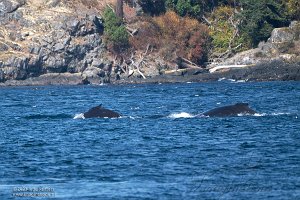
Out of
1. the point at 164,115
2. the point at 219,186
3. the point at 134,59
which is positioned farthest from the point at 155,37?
the point at 219,186

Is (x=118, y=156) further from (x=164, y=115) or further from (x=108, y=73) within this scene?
(x=108, y=73)

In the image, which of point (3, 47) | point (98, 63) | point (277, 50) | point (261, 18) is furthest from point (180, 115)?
point (3, 47)

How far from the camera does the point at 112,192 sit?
27.1 m

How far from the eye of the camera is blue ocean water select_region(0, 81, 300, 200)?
27547 millimetres

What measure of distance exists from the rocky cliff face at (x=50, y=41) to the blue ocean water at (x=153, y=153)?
45.9 metres

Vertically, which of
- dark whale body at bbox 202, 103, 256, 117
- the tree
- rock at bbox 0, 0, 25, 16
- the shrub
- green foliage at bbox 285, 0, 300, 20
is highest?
rock at bbox 0, 0, 25, 16

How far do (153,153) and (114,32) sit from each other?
79300mm

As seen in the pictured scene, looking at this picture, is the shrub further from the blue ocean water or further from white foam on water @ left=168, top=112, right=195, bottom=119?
white foam on water @ left=168, top=112, right=195, bottom=119

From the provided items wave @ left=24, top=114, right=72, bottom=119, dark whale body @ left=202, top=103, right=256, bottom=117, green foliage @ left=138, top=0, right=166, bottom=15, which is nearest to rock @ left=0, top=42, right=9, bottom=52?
green foliage @ left=138, top=0, right=166, bottom=15

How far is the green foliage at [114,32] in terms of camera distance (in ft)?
374

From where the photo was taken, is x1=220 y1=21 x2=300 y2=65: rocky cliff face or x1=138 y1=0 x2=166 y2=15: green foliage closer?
x1=220 y1=21 x2=300 y2=65: rocky cliff face

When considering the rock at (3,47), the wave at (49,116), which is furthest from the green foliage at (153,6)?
the wave at (49,116)

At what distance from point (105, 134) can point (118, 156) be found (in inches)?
353

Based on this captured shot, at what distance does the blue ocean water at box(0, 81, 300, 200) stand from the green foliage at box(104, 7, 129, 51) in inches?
1912
